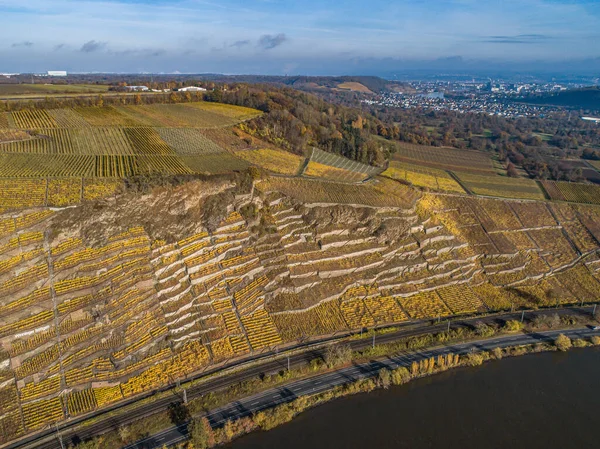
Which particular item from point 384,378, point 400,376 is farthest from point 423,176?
point 384,378

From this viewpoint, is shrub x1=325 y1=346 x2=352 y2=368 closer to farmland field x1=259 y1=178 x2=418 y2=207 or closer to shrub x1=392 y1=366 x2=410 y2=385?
shrub x1=392 y1=366 x2=410 y2=385

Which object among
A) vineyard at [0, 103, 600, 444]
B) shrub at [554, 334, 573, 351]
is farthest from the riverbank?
vineyard at [0, 103, 600, 444]

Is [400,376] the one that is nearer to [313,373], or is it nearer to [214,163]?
[313,373]

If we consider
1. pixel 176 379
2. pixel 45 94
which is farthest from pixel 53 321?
pixel 45 94

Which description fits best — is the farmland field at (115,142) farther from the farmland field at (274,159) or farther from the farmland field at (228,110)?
the farmland field at (228,110)

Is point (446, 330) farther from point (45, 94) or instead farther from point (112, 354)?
point (45, 94)

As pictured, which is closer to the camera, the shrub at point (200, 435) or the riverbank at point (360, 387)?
the shrub at point (200, 435)

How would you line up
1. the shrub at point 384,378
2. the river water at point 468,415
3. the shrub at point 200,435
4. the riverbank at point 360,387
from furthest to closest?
the shrub at point 384,378 → the river water at point 468,415 → the riverbank at point 360,387 → the shrub at point 200,435

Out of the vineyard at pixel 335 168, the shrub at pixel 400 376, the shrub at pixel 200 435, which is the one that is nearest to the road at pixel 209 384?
the shrub at pixel 200 435
